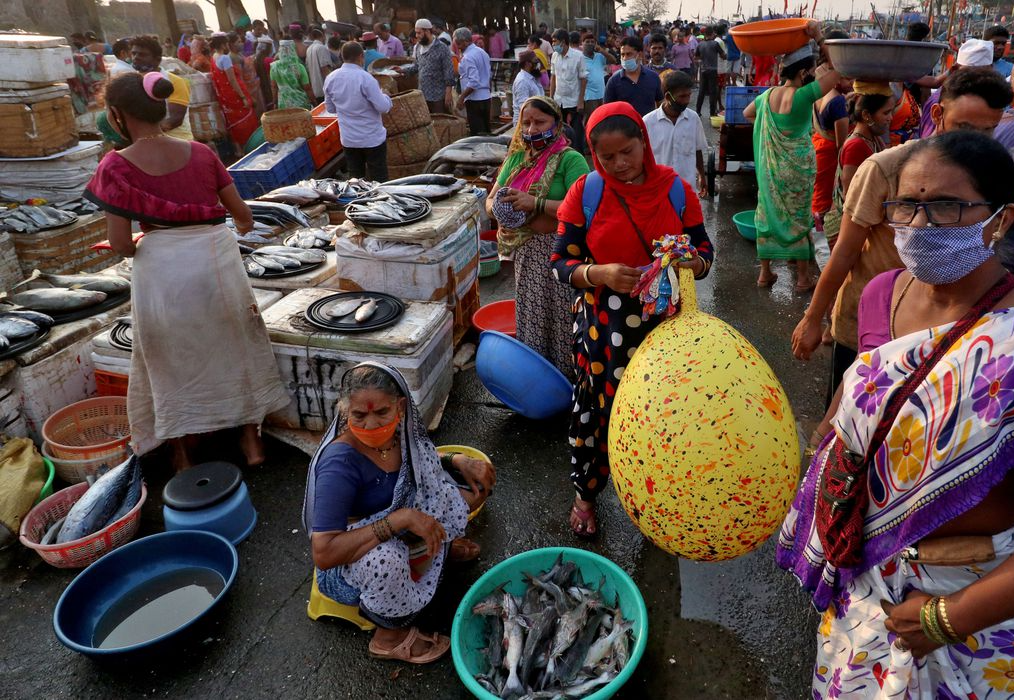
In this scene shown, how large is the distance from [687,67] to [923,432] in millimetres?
17237

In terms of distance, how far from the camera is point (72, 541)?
304 centimetres

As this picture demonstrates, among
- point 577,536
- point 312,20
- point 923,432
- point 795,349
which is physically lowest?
point 577,536

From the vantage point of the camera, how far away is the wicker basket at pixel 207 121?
36.6ft

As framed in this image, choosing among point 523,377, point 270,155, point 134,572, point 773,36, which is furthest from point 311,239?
point 773,36

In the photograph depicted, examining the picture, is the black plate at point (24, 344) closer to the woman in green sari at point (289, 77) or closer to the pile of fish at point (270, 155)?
the pile of fish at point (270, 155)

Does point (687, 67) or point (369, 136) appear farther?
point (687, 67)

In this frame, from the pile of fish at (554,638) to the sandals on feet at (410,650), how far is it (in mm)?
217

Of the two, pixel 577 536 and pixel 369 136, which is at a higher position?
pixel 369 136

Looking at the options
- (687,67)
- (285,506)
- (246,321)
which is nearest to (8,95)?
(246,321)

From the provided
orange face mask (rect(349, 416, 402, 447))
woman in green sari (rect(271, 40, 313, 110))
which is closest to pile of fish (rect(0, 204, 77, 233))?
orange face mask (rect(349, 416, 402, 447))

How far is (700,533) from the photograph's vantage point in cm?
213

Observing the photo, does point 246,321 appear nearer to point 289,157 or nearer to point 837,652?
point 837,652

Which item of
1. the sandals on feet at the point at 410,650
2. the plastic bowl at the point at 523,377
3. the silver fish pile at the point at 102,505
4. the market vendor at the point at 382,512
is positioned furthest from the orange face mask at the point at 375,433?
the silver fish pile at the point at 102,505

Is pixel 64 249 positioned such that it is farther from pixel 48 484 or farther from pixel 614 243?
pixel 614 243
